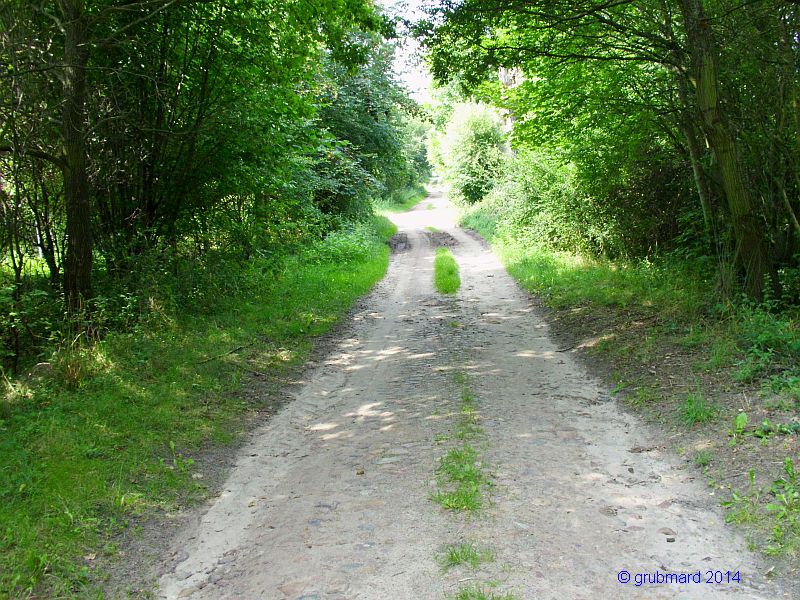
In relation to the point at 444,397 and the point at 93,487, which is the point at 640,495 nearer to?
the point at 444,397

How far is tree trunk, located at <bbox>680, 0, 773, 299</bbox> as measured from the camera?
8234mm

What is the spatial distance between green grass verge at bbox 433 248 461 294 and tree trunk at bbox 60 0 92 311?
8968 millimetres

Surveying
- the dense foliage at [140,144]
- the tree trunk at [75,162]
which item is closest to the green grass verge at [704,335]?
the dense foliage at [140,144]

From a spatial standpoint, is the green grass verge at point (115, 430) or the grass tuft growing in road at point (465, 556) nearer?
the grass tuft growing in road at point (465, 556)

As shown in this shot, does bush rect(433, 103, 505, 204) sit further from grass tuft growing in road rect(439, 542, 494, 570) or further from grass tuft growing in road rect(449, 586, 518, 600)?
grass tuft growing in road rect(449, 586, 518, 600)

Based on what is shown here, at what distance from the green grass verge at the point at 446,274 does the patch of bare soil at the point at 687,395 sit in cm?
487

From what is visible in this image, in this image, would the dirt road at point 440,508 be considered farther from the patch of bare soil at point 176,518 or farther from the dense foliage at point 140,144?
the dense foliage at point 140,144

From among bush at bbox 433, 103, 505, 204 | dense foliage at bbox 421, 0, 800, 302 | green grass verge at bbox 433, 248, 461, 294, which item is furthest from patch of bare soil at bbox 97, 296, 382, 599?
bush at bbox 433, 103, 505, 204

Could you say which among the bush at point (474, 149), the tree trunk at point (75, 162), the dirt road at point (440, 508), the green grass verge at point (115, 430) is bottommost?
the dirt road at point (440, 508)

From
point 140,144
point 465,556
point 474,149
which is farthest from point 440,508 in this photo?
point 474,149

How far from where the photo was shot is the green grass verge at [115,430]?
14.0 ft

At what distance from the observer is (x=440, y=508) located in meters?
4.68

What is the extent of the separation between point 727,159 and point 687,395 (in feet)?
12.8

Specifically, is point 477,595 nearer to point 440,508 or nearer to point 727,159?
point 440,508
